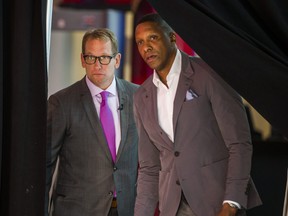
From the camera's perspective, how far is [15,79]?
8.09ft

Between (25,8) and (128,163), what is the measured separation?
2.90 ft

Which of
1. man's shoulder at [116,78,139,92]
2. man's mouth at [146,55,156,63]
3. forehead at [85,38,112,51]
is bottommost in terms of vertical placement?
man's shoulder at [116,78,139,92]

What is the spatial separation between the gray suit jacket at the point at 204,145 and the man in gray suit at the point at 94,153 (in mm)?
195

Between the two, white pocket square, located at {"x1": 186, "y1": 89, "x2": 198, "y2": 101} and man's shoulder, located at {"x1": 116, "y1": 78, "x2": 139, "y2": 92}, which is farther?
man's shoulder, located at {"x1": 116, "y1": 78, "x2": 139, "y2": 92}

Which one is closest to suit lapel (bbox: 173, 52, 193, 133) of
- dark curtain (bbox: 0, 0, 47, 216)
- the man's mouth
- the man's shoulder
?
the man's mouth

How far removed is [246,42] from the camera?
2.26 m

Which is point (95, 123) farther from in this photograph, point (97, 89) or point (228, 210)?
point (228, 210)

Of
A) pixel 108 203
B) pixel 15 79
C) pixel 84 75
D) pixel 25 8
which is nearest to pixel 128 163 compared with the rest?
pixel 108 203

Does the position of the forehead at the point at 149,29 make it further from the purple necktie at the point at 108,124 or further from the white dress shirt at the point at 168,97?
the purple necktie at the point at 108,124

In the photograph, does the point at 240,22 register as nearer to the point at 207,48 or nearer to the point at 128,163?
the point at 207,48

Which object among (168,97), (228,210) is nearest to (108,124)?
(168,97)

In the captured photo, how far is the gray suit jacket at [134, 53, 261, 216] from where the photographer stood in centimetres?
250

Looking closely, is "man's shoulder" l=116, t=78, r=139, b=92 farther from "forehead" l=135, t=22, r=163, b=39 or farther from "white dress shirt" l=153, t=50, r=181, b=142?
"forehead" l=135, t=22, r=163, b=39

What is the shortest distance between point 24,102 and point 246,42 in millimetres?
968
